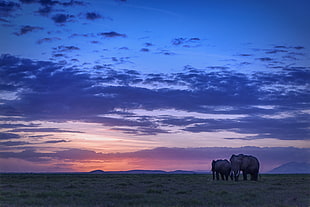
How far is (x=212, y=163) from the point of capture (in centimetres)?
5466

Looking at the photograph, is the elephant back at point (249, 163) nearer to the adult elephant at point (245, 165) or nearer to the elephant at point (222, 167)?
the adult elephant at point (245, 165)

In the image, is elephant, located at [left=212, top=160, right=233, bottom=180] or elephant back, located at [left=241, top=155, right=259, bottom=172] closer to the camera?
elephant back, located at [left=241, top=155, right=259, bottom=172]

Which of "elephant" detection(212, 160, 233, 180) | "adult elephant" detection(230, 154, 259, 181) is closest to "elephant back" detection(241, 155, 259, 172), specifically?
"adult elephant" detection(230, 154, 259, 181)

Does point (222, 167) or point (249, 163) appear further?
point (222, 167)

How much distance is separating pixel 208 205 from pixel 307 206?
4.89 meters

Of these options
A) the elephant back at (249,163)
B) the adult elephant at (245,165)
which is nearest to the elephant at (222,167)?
the adult elephant at (245,165)

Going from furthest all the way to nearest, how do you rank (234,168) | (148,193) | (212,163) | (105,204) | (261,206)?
(212,163), (234,168), (148,193), (105,204), (261,206)

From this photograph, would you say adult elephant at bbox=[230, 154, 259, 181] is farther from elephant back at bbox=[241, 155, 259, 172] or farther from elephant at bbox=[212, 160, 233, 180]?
elephant at bbox=[212, 160, 233, 180]

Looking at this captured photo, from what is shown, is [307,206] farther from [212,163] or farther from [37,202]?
[212,163]

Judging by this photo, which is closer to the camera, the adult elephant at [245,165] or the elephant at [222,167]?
the adult elephant at [245,165]

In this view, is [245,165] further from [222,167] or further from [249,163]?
[222,167]

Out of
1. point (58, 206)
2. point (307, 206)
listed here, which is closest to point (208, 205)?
point (307, 206)

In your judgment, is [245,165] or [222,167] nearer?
[245,165]

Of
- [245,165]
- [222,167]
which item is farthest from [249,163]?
[222,167]
